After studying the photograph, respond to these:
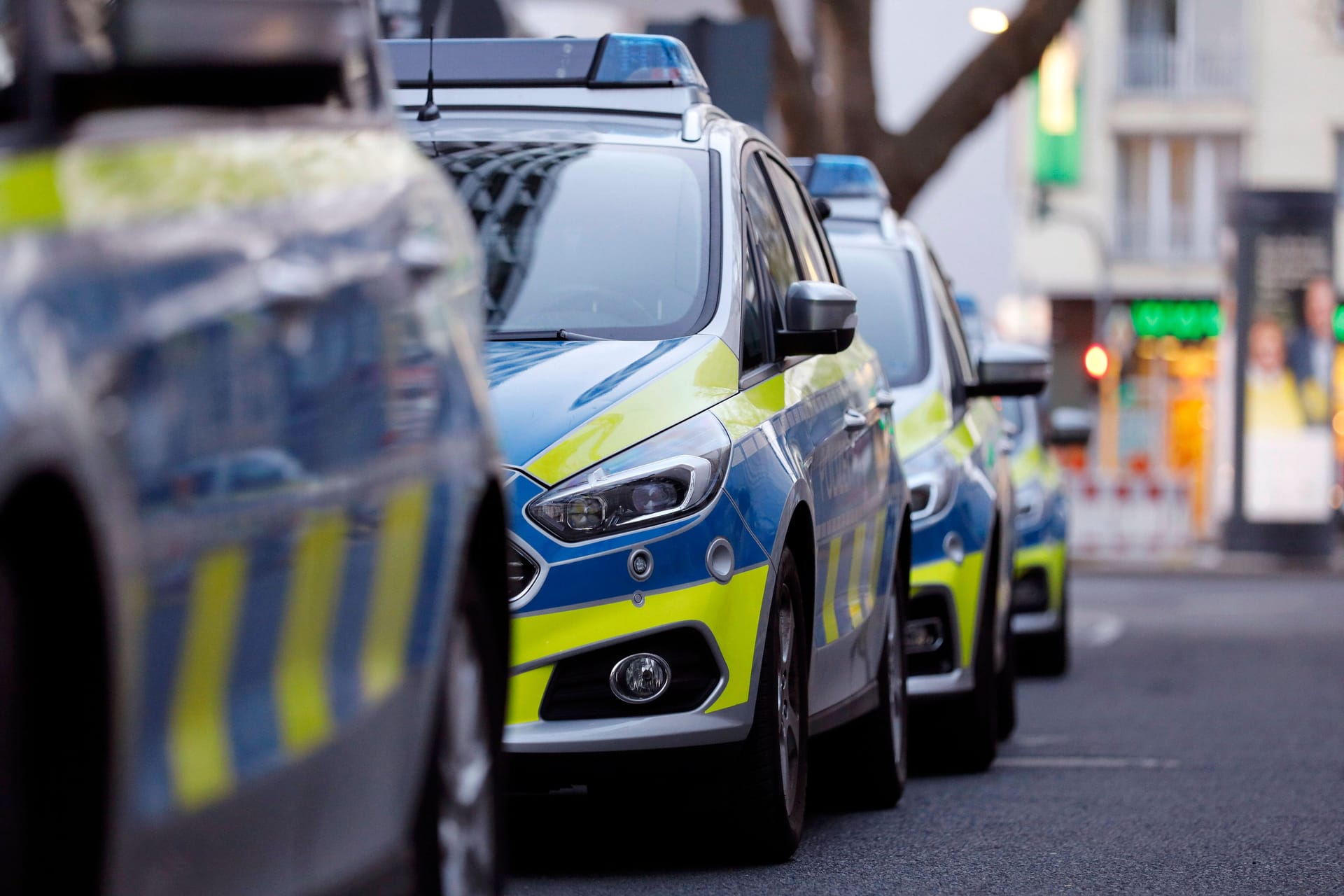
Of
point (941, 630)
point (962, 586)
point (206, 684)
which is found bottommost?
point (941, 630)

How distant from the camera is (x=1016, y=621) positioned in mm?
14719

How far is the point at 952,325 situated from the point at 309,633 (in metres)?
7.90

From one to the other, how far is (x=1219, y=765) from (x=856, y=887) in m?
3.74

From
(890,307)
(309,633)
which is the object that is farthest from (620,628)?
(890,307)

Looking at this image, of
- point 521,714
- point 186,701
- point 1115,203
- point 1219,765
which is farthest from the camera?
point 1115,203

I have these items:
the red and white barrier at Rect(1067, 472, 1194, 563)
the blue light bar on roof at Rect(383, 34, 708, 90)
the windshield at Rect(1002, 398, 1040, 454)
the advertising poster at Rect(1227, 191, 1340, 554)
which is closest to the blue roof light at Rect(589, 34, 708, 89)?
the blue light bar on roof at Rect(383, 34, 708, 90)

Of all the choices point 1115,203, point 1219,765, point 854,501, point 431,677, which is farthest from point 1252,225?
point 431,677

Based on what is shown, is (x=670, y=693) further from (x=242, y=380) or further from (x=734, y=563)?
(x=242, y=380)

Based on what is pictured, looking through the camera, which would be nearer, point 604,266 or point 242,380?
point 242,380

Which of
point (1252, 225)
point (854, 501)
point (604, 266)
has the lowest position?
point (1252, 225)

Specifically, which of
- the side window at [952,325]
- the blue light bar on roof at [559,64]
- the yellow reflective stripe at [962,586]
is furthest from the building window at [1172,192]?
the blue light bar on roof at [559,64]

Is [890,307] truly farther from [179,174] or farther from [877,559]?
[179,174]

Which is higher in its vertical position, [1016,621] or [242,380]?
[242,380]

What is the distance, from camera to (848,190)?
37.2ft
